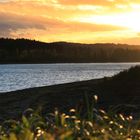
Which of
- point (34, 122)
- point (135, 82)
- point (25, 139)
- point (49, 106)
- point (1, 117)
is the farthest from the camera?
point (135, 82)

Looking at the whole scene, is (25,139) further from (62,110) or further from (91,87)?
(91,87)

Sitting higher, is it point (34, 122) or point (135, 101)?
point (34, 122)

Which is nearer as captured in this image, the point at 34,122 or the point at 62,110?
the point at 34,122

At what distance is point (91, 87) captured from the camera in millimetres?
29672

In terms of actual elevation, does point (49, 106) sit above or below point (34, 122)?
below

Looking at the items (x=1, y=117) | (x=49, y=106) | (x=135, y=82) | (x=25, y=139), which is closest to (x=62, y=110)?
(x=49, y=106)

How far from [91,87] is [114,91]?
1942 mm

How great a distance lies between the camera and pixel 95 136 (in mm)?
8328

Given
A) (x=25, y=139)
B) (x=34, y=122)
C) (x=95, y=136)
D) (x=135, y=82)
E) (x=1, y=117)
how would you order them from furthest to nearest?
1. (x=135, y=82)
2. (x=1, y=117)
3. (x=34, y=122)
4. (x=95, y=136)
5. (x=25, y=139)

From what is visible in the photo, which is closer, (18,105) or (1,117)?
(1,117)

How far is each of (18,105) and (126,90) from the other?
562 cm

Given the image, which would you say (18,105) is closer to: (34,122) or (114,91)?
(114,91)

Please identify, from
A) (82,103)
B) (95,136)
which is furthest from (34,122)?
(82,103)

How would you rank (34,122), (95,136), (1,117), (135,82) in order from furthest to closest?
(135,82) < (1,117) < (34,122) < (95,136)
